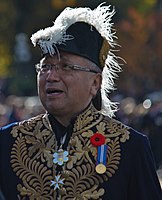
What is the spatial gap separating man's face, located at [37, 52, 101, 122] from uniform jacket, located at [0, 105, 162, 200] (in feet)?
0.50

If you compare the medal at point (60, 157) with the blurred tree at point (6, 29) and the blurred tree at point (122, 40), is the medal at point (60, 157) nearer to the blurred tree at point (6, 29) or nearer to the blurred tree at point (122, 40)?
the blurred tree at point (122, 40)

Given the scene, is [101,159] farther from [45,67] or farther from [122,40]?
[122,40]

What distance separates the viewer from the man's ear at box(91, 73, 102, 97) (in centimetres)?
637

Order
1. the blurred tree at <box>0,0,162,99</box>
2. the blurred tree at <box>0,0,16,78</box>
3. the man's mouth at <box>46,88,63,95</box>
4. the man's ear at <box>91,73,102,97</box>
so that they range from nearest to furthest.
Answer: the man's mouth at <box>46,88,63,95</box> < the man's ear at <box>91,73,102,97</box> < the blurred tree at <box>0,0,162,99</box> < the blurred tree at <box>0,0,16,78</box>

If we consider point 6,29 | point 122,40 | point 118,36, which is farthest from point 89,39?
point 6,29

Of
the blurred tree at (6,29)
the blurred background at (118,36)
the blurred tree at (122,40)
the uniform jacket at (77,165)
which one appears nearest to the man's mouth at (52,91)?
the uniform jacket at (77,165)

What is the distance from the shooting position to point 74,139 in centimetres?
632

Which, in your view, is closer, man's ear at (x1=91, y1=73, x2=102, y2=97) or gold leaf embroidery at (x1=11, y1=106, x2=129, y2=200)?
gold leaf embroidery at (x1=11, y1=106, x2=129, y2=200)

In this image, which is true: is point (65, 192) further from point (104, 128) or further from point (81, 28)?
point (81, 28)

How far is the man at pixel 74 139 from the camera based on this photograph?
20.1ft

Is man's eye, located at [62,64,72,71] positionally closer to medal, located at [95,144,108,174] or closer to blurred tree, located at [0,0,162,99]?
medal, located at [95,144,108,174]

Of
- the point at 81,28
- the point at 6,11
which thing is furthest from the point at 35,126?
the point at 6,11

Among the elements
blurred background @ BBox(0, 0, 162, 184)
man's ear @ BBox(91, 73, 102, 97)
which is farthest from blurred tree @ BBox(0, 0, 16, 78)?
man's ear @ BBox(91, 73, 102, 97)

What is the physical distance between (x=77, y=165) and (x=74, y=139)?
181 mm
